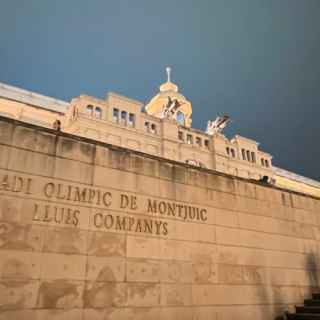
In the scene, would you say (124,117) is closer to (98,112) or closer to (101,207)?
(98,112)

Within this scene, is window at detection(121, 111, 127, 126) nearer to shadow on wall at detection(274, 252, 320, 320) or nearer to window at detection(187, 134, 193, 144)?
window at detection(187, 134, 193, 144)

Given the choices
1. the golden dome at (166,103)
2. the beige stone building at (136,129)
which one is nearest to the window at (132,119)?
the beige stone building at (136,129)

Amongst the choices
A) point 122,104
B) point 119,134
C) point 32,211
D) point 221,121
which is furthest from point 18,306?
point 221,121

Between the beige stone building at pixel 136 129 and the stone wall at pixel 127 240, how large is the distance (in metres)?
21.3

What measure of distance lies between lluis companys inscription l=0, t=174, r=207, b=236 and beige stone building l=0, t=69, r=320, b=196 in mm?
21602

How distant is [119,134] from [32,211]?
82.9ft

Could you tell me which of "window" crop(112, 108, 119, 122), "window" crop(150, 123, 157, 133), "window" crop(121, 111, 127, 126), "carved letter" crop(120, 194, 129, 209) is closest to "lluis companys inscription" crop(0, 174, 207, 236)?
"carved letter" crop(120, 194, 129, 209)

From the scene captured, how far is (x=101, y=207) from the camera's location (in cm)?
666

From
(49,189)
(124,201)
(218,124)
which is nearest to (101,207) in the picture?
(124,201)

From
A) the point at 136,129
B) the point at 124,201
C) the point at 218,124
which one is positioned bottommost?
the point at 124,201

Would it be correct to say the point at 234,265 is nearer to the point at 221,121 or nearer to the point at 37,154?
the point at 37,154

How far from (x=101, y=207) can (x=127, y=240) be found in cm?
89

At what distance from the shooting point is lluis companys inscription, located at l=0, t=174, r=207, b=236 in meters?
5.98

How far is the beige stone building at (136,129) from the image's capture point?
30.4 m
